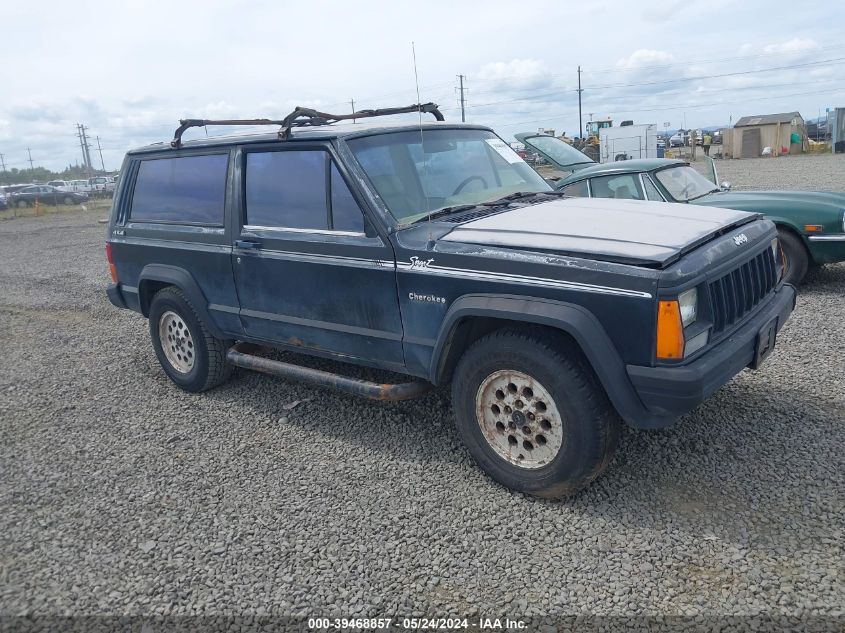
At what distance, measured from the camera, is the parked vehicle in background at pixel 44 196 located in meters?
37.6

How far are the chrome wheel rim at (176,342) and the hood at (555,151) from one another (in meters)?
5.02

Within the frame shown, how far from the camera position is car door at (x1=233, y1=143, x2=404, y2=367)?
3.92 meters

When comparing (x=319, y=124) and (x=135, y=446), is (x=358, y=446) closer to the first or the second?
(x=135, y=446)

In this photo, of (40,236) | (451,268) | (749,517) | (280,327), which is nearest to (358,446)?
(280,327)

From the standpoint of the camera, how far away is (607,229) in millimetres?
3484

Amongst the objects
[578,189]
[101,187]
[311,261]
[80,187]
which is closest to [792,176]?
[578,189]

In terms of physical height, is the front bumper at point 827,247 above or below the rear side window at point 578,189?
below

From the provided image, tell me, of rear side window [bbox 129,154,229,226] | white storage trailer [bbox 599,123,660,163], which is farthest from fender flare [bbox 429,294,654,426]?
white storage trailer [bbox 599,123,660,163]

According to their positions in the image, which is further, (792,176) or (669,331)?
(792,176)

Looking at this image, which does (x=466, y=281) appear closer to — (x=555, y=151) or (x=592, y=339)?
(x=592, y=339)

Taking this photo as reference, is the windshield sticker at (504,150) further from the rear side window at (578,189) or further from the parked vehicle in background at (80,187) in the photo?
the parked vehicle in background at (80,187)

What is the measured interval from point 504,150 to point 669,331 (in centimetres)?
238

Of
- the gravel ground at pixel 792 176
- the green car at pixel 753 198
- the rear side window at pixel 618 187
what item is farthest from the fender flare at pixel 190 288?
the gravel ground at pixel 792 176

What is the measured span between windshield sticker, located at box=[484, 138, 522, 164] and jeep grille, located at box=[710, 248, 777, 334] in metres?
1.85
